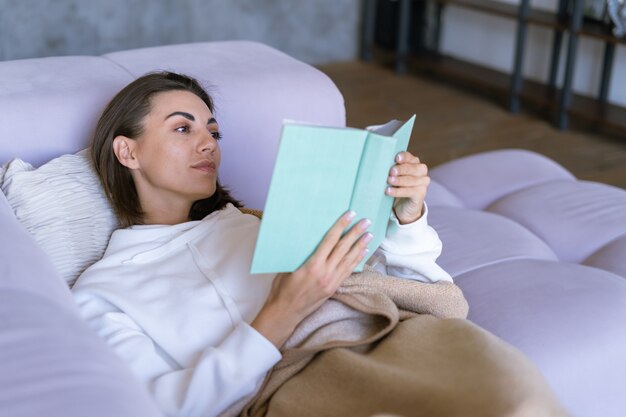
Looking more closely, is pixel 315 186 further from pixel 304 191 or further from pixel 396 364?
pixel 396 364

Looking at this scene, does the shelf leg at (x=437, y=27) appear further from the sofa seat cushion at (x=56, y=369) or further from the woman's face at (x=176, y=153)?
the sofa seat cushion at (x=56, y=369)

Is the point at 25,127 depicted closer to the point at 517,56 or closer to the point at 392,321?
the point at 392,321

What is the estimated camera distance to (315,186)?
3.62ft

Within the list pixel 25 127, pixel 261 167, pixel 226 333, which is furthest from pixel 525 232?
pixel 25 127

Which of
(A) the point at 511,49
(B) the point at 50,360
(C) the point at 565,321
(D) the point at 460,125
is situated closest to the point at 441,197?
(C) the point at 565,321

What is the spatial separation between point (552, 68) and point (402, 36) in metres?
1.02

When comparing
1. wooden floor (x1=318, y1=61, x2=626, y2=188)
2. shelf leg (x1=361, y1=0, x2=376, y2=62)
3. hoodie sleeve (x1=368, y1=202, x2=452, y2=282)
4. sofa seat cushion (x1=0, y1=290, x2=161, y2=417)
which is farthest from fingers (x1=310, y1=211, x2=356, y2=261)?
shelf leg (x1=361, y1=0, x2=376, y2=62)

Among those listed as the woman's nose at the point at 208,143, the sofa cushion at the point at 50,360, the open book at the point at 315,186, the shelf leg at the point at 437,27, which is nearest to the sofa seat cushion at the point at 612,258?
the open book at the point at 315,186

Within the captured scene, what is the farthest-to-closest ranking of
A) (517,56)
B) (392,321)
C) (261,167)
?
(517,56), (261,167), (392,321)

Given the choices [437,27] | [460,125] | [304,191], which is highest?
[304,191]

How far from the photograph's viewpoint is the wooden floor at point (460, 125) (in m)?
3.58

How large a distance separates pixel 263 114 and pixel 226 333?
2.56 ft

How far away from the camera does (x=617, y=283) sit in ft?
5.62

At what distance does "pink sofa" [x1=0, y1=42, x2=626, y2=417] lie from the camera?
991 millimetres
